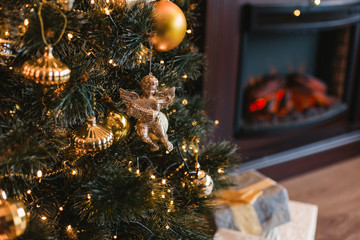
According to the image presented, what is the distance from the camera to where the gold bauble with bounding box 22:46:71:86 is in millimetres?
523

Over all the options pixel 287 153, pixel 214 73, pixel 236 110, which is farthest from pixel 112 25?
pixel 287 153

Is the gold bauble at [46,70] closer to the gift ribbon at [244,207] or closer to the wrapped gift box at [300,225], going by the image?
the gift ribbon at [244,207]

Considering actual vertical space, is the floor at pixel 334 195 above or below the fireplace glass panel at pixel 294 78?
below

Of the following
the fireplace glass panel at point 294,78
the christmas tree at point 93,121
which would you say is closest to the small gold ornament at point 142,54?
the christmas tree at point 93,121

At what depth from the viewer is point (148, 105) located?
2.16 ft

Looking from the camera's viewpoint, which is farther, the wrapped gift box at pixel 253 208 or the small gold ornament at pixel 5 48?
the wrapped gift box at pixel 253 208

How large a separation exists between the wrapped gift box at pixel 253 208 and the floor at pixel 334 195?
374mm

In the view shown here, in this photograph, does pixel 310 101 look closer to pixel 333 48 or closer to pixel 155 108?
pixel 333 48

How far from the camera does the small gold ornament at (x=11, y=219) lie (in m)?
0.52

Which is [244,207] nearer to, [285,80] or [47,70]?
[47,70]

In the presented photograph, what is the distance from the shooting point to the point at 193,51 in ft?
2.65

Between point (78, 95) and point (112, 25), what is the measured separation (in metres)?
0.14

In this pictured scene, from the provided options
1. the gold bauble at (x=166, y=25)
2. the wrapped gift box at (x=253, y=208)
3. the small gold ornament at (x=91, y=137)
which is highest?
the gold bauble at (x=166, y=25)

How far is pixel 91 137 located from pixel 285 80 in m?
1.56
